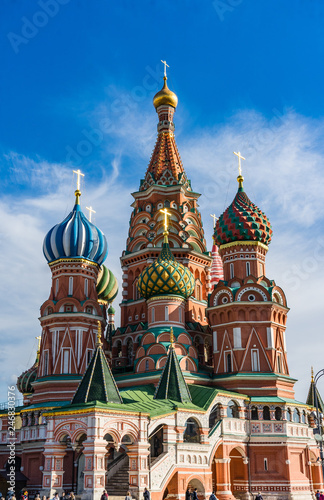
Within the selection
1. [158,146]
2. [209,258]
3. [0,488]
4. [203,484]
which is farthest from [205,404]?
[158,146]

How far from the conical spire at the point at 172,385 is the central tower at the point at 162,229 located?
731 cm

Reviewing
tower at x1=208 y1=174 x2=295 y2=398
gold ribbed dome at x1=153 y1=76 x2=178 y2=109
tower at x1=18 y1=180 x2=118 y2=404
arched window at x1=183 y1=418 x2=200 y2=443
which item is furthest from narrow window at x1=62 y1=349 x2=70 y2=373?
gold ribbed dome at x1=153 y1=76 x2=178 y2=109

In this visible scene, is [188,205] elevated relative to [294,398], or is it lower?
elevated

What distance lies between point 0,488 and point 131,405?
876 centimetres

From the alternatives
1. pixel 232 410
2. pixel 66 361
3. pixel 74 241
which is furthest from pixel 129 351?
pixel 232 410

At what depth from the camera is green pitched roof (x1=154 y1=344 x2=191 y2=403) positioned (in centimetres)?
2269

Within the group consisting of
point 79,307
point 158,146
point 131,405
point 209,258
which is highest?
point 158,146

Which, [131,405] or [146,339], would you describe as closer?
[131,405]

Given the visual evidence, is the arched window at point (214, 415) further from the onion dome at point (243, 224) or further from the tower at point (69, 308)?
the onion dome at point (243, 224)

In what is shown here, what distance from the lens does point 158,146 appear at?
36219 millimetres

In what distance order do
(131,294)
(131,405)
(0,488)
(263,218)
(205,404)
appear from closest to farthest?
(131,405) → (205,404) → (0,488) → (263,218) → (131,294)

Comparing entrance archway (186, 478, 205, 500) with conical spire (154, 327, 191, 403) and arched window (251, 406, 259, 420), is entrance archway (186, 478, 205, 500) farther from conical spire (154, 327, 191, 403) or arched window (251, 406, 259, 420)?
arched window (251, 406, 259, 420)

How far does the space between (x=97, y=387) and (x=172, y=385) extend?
391cm

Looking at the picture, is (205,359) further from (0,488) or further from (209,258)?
(0,488)
